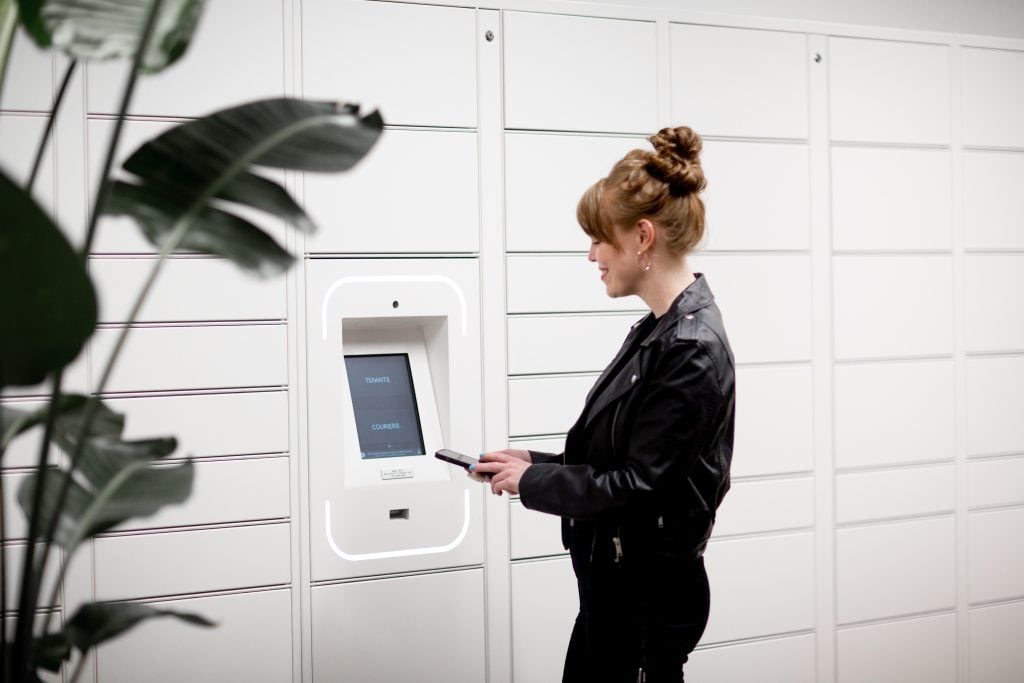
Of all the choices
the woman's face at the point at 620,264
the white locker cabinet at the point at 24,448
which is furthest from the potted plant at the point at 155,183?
the white locker cabinet at the point at 24,448

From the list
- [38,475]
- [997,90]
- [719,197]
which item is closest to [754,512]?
[719,197]

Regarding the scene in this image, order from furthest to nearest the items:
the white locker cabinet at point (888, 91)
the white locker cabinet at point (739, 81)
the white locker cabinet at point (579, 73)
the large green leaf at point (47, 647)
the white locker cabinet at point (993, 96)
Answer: the white locker cabinet at point (993, 96) < the white locker cabinet at point (888, 91) < the white locker cabinet at point (739, 81) < the white locker cabinet at point (579, 73) < the large green leaf at point (47, 647)

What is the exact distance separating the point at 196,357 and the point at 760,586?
2.11m

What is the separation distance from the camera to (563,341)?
2.89 meters

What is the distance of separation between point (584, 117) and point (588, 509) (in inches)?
59.1

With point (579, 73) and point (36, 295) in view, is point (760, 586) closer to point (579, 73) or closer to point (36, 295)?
point (579, 73)

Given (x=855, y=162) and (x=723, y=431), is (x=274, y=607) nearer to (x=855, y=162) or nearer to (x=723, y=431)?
(x=723, y=431)

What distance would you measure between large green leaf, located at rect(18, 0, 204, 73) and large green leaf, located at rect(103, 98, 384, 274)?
10 centimetres

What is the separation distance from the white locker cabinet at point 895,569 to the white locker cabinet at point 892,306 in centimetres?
68

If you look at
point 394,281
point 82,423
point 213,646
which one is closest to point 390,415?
point 394,281

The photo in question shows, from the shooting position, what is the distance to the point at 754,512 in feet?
10.2

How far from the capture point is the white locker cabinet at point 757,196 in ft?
10.1

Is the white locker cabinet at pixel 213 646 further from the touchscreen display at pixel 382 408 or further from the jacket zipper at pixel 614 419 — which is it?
the jacket zipper at pixel 614 419

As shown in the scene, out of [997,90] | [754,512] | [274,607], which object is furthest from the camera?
[997,90]
